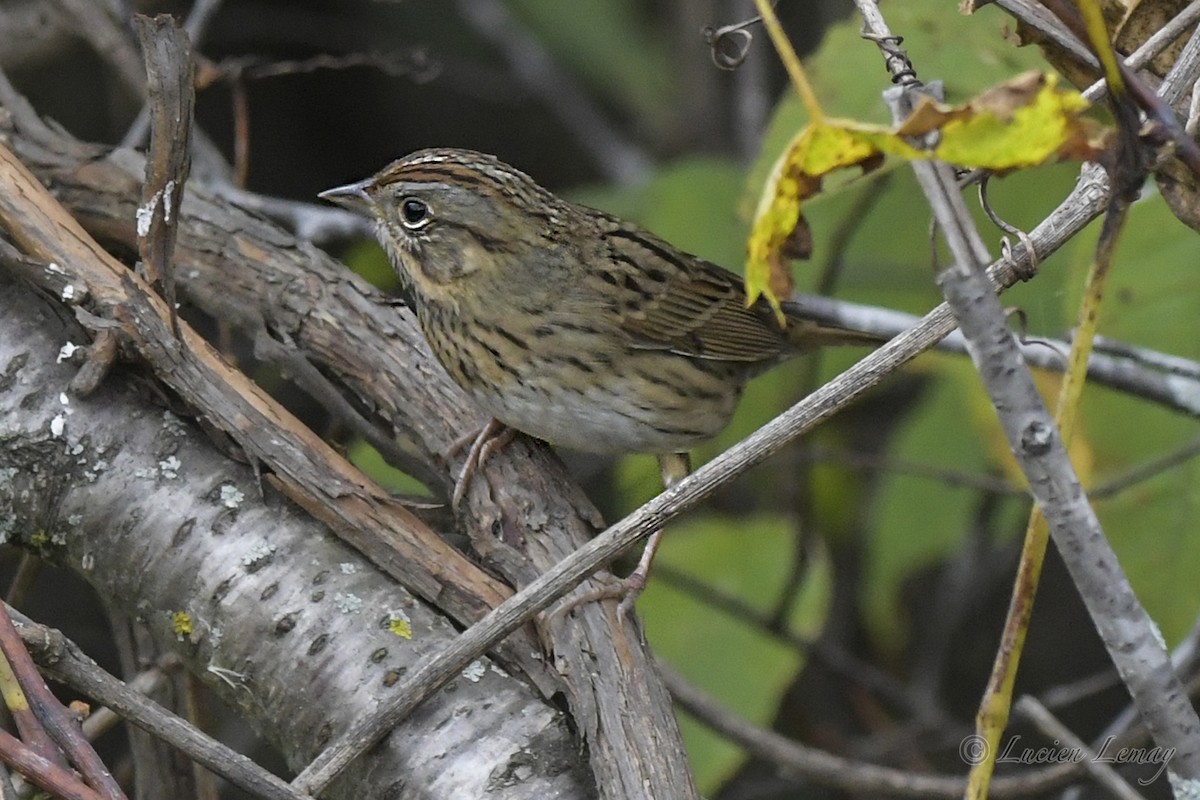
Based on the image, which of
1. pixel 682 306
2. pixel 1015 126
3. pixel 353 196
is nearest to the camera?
pixel 1015 126

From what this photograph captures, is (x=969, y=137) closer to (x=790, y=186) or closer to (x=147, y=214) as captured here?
(x=790, y=186)

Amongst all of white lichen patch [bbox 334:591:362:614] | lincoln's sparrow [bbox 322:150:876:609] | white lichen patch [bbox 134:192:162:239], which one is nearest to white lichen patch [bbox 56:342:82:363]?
white lichen patch [bbox 134:192:162:239]

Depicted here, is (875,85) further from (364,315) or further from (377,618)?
(377,618)

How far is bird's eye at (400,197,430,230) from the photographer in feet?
9.59

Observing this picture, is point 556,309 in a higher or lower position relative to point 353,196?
lower

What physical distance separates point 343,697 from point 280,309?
783mm

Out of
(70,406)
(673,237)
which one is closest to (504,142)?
(673,237)

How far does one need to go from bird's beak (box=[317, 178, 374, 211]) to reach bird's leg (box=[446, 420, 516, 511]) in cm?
69

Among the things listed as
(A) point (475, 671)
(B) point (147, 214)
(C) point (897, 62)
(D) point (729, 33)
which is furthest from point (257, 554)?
(C) point (897, 62)

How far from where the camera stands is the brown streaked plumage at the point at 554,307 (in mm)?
2809

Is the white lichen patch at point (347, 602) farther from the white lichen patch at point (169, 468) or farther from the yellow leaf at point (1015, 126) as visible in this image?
the yellow leaf at point (1015, 126)

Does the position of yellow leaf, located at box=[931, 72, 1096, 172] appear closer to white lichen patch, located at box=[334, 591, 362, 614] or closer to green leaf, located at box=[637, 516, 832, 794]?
white lichen patch, located at box=[334, 591, 362, 614]

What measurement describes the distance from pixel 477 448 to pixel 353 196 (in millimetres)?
808

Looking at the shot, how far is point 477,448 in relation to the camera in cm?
233
